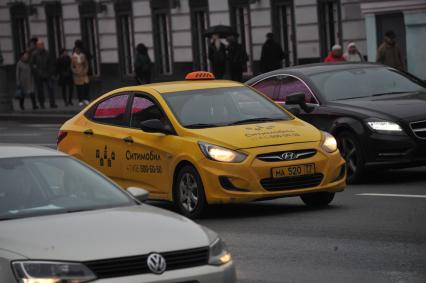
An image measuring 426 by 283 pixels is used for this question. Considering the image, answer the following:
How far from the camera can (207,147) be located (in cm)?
1422

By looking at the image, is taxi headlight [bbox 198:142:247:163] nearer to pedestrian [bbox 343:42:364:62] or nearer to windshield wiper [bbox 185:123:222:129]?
windshield wiper [bbox 185:123:222:129]

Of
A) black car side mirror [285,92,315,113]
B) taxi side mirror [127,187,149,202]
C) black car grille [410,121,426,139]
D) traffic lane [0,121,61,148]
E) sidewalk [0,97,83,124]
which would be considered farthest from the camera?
sidewalk [0,97,83,124]

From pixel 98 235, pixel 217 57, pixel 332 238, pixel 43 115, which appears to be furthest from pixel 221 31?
pixel 98 235

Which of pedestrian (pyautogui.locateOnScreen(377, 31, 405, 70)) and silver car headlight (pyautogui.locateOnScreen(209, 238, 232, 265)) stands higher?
silver car headlight (pyautogui.locateOnScreen(209, 238, 232, 265))

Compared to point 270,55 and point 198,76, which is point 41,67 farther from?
point 198,76

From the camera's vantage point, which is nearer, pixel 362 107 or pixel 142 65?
pixel 362 107

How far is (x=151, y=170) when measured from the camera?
15031 mm

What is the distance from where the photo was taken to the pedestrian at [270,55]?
36281mm

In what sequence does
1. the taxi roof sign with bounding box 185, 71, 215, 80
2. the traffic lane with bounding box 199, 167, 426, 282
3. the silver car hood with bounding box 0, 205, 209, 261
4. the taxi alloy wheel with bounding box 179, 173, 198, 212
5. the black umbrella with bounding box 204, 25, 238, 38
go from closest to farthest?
1. the silver car hood with bounding box 0, 205, 209, 261
2. the traffic lane with bounding box 199, 167, 426, 282
3. the taxi alloy wheel with bounding box 179, 173, 198, 212
4. the taxi roof sign with bounding box 185, 71, 215, 80
5. the black umbrella with bounding box 204, 25, 238, 38

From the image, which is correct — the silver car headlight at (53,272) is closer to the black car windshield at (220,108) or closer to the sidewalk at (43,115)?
the black car windshield at (220,108)

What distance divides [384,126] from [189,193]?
3.49 m

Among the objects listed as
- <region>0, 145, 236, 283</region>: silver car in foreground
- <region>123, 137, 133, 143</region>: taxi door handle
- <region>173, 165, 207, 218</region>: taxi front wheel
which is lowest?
<region>173, 165, 207, 218</region>: taxi front wheel

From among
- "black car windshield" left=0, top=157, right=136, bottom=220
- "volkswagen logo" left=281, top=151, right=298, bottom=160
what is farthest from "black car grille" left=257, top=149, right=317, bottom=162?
"black car windshield" left=0, top=157, right=136, bottom=220

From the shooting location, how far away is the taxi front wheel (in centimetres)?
1428
